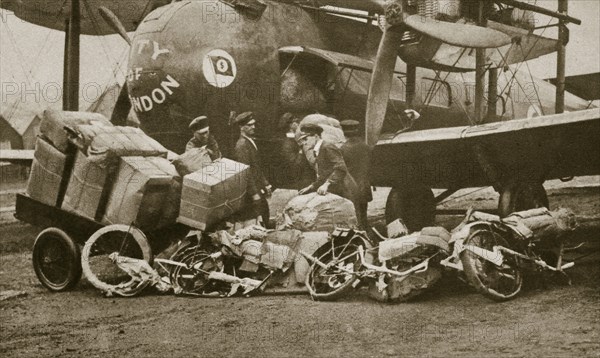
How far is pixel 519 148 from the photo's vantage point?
28.4 feet

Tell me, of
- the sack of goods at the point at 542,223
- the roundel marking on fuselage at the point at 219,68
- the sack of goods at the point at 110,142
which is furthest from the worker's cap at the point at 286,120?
the sack of goods at the point at 542,223

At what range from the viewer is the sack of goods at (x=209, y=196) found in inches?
281

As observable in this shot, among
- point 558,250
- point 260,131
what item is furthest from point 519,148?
point 260,131

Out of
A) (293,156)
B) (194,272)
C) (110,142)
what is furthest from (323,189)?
(110,142)

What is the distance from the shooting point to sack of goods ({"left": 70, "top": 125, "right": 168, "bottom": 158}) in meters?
7.16

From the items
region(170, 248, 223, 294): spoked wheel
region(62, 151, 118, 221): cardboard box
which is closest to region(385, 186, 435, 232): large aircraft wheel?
region(170, 248, 223, 294): spoked wheel

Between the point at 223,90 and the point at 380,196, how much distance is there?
10986 millimetres

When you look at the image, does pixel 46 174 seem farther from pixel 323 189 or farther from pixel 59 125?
pixel 323 189

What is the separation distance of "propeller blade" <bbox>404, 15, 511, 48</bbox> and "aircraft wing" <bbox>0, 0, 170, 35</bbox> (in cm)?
744

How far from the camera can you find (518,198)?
28.6 feet

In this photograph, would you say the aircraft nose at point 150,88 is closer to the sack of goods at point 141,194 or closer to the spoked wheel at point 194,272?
the sack of goods at point 141,194

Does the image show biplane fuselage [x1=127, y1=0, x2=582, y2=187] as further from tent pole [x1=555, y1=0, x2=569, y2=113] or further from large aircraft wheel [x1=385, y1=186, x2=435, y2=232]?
tent pole [x1=555, y1=0, x2=569, y2=113]

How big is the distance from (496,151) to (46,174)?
6.13m

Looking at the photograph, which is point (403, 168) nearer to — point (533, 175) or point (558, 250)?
point (533, 175)
